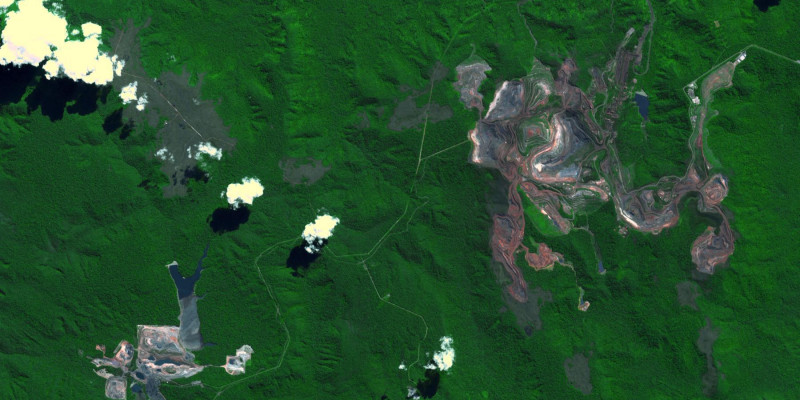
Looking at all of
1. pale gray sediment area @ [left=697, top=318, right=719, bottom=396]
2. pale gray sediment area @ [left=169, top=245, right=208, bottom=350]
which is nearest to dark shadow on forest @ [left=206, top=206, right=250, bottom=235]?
pale gray sediment area @ [left=169, top=245, right=208, bottom=350]

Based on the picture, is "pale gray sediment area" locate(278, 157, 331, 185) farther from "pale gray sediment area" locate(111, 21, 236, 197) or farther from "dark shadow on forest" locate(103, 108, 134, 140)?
"dark shadow on forest" locate(103, 108, 134, 140)

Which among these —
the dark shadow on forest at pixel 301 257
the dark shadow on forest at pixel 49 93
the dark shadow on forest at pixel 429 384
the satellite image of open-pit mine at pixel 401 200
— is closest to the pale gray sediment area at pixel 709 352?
the satellite image of open-pit mine at pixel 401 200

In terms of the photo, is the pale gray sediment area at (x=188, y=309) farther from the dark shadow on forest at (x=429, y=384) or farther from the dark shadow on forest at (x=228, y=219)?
the dark shadow on forest at (x=429, y=384)

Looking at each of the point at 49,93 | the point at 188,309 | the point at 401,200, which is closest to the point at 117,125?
the point at 49,93

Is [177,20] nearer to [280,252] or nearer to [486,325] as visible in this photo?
[280,252]

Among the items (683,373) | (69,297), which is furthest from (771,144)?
(69,297)
